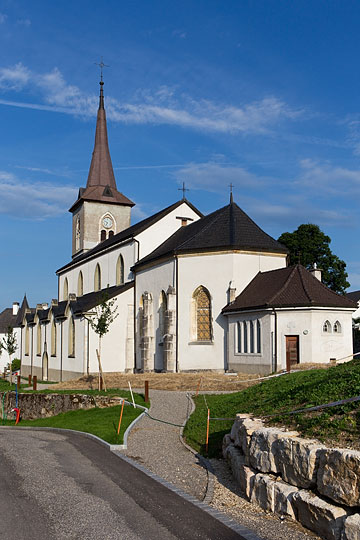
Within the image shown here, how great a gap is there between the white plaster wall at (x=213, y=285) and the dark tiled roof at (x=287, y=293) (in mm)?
1005

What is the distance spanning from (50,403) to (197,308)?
1286cm

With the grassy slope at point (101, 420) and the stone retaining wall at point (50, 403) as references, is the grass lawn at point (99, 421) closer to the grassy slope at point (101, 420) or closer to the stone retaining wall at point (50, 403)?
the grassy slope at point (101, 420)

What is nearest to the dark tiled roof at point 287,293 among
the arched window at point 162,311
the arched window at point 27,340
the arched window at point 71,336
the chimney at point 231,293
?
the chimney at point 231,293

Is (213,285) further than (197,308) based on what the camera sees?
No

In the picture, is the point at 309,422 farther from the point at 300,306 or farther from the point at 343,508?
the point at 300,306

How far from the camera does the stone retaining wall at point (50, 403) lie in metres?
22.1

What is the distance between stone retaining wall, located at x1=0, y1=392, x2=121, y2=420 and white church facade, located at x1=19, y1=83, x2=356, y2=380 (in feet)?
33.4

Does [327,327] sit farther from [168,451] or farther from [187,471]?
[187,471]

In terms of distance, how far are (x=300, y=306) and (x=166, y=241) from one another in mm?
15606

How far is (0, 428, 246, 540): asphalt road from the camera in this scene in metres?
7.41

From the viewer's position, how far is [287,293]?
30.1 metres

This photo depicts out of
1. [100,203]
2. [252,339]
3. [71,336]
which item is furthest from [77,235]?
[252,339]

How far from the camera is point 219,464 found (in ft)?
38.0

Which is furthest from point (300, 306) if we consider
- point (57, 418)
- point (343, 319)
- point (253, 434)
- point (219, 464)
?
point (253, 434)
